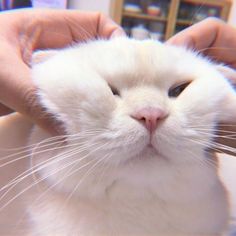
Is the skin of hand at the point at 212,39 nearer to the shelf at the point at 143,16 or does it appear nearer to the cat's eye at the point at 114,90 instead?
the cat's eye at the point at 114,90

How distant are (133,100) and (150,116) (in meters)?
0.04

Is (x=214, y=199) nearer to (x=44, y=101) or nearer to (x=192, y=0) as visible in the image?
(x=44, y=101)

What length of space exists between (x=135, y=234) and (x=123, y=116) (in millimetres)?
183

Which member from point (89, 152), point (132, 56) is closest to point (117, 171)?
point (89, 152)

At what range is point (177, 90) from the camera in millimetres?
496

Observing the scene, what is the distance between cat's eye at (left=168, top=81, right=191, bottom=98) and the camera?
490 millimetres

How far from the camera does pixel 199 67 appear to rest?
Result: 0.51m

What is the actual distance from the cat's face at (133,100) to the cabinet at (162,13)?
191cm

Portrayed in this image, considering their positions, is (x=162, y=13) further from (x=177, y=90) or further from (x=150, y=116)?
(x=150, y=116)

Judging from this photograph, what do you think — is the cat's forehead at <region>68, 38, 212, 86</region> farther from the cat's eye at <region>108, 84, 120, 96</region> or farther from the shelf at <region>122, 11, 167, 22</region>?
the shelf at <region>122, 11, 167, 22</region>

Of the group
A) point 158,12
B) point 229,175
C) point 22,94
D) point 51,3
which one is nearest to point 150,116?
point 22,94

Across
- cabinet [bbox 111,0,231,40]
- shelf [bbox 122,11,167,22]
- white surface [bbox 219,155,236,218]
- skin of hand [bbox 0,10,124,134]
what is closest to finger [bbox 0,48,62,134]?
skin of hand [bbox 0,10,124,134]

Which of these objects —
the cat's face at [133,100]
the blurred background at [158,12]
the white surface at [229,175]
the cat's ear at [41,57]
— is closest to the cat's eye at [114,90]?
the cat's face at [133,100]

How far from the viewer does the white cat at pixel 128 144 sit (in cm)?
42
